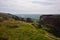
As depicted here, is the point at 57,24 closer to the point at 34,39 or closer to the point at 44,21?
the point at 44,21

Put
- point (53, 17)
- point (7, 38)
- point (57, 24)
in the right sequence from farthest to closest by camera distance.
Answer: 1. point (53, 17)
2. point (57, 24)
3. point (7, 38)

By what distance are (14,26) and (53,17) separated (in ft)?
53.1

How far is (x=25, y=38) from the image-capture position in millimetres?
16359

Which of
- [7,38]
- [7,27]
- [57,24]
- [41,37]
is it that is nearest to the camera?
[7,38]

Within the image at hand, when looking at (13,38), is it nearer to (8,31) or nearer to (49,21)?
(8,31)

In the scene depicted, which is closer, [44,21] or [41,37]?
[41,37]

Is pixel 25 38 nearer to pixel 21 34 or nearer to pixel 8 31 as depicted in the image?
pixel 21 34

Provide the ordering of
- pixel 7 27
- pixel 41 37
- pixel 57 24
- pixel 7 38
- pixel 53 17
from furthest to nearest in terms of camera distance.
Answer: pixel 53 17, pixel 57 24, pixel 7 27, pixel 41 37, pixel 7 38

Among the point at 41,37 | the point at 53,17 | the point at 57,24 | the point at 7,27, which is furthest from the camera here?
the point at 53,17

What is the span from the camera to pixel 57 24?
3161 cm

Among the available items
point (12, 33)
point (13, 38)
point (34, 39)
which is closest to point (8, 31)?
point (12, 33)

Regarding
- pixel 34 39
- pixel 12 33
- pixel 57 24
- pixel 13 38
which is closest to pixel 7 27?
pixel 12 33

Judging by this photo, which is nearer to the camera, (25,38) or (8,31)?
(25,38)

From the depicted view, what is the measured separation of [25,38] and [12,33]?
201 cm
